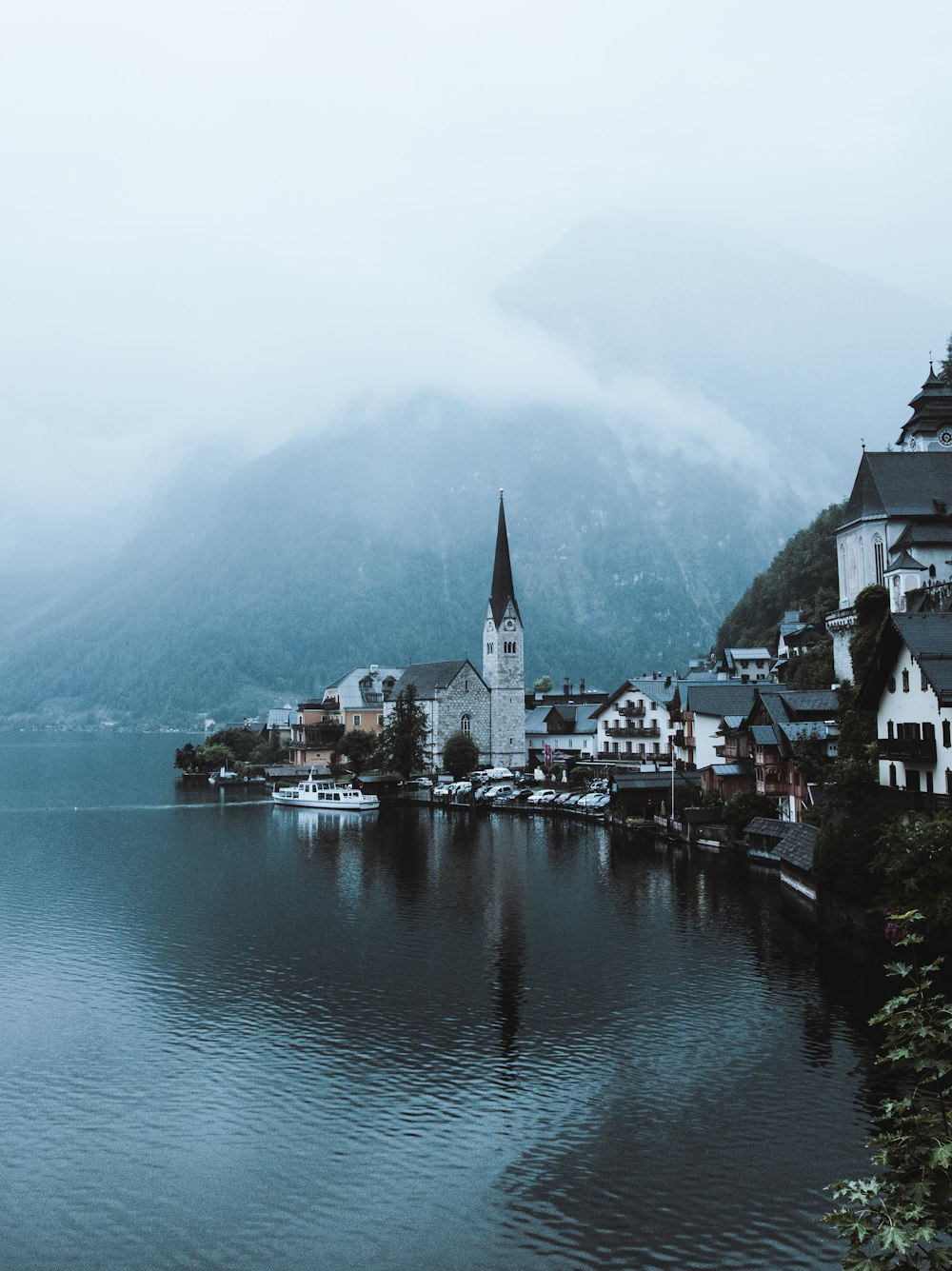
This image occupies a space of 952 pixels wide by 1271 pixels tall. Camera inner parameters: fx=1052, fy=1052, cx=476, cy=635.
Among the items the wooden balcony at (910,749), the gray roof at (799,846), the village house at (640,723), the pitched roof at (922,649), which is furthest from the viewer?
the village house at (640,723)

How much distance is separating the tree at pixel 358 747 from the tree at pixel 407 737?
9.46m

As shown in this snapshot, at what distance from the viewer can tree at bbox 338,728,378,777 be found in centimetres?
14200

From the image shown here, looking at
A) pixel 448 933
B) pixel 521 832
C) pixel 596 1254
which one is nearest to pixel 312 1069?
pixel 596 1254

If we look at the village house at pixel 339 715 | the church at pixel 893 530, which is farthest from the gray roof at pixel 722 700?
the village house at pixel 339 715

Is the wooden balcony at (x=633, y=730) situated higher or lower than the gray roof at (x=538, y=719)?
lower

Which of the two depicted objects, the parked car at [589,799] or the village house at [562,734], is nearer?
the parked car at [589,799]

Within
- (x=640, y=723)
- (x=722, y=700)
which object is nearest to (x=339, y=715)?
(x=640, y=723)

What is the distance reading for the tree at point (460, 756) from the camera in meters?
132

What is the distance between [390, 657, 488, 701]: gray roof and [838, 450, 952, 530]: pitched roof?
64.8 metres

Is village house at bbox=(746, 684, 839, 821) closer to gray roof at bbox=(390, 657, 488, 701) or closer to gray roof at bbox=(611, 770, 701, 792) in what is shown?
gray roof at bbox=(611, 770, 701, 792)

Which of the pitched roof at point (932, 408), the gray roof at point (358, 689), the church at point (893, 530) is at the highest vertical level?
the pitched roof at point (932, 408)

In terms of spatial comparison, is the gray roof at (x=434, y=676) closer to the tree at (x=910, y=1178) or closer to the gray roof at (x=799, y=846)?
the gray roof at (x=799, y=846)

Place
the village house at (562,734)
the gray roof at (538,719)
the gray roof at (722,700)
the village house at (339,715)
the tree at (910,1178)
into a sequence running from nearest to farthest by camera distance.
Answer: the tree at (910,1178) < the gray roof at (722,700) < the village house at (562,734) < the gray roof at (538,719) < the village house at (339,715)

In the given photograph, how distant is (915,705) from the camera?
4731 centimetres
